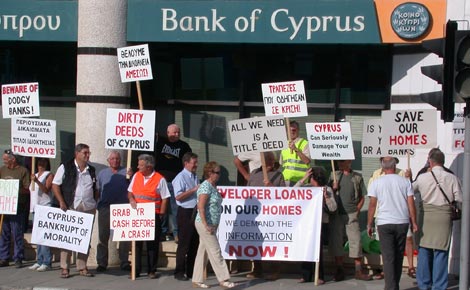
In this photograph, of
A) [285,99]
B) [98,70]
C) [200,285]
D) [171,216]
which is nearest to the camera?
[200,285]

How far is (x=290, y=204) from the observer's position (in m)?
12.9

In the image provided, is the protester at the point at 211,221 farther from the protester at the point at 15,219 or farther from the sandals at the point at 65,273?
the protester at the point at 15,219

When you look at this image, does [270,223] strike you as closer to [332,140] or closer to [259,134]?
[259,134]

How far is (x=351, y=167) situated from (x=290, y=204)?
6.52ft

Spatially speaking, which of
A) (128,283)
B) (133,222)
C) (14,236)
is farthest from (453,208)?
(14,236)

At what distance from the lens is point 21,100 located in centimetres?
1382

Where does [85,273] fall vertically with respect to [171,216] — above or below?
below

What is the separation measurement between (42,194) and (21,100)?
1.47 m

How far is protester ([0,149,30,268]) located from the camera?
13984 mm

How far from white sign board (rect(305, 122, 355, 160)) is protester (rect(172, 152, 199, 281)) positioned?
1780mm

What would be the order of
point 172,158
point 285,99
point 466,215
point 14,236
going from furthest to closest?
point 172,158 < point 14,236 < point 285,99 < point 466,215

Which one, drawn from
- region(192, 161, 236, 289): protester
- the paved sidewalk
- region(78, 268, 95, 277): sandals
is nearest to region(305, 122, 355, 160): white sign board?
region(192, 161, 236, 289): protester

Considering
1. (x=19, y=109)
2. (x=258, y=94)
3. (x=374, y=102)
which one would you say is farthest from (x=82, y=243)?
(x=374, y=102)

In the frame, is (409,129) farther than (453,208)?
Yes
